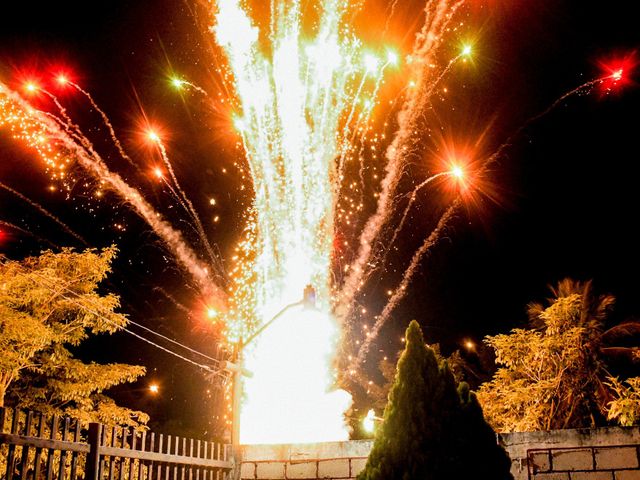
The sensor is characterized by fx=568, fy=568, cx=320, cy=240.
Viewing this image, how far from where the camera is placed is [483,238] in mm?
22578

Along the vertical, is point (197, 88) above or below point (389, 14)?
below

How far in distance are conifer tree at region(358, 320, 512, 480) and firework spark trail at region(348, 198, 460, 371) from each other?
50.0ft

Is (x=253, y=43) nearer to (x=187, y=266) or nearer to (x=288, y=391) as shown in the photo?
(x=187, y=266)

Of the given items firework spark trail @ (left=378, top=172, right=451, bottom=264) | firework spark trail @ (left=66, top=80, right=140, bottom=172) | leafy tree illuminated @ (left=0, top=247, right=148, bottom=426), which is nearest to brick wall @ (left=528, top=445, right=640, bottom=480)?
leafy tree illuminated @ (left=0, top=247, right=148, bottom=426)

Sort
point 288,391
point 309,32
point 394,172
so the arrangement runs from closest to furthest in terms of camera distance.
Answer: point 288,391
point 309,32
point 394,172

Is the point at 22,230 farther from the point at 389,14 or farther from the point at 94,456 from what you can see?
the point at 94,456

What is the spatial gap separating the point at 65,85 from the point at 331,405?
11.9m

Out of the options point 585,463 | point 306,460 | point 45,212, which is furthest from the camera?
point 45,212

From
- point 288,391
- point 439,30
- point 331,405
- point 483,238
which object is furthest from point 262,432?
point 483,238

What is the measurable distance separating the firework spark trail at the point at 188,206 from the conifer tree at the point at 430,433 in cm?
1394

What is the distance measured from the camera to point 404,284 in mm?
24953

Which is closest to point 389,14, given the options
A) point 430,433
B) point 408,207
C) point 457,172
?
point 457,172

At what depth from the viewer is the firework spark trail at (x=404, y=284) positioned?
20.5 m

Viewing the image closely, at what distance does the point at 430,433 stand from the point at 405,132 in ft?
46.5
